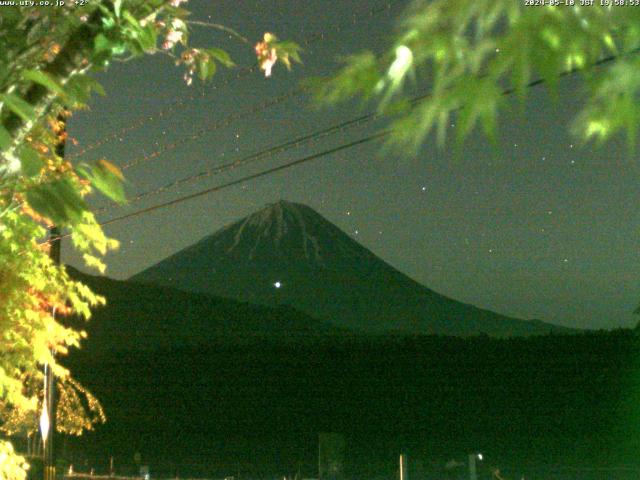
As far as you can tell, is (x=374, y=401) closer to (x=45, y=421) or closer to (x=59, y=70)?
(x=45, y=421)

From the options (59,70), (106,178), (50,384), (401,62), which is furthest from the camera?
(50,384)

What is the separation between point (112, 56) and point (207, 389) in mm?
29092

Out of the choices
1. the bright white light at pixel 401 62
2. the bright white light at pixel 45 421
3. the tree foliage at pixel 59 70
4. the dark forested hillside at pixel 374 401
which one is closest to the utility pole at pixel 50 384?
the bright white light at pixel 45 421

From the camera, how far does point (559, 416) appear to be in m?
27.5

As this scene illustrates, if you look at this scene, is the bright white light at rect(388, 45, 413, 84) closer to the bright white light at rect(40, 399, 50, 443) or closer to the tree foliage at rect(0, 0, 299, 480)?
the tree foliage at rect(0, 0, 299, 480)

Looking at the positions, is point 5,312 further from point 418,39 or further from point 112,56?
point 418,39

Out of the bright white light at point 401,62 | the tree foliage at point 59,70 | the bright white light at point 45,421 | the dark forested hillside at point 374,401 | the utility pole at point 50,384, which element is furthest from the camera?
the dark forested hillside at point 374,401

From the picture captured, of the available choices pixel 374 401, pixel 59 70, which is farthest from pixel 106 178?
pixel 374 401

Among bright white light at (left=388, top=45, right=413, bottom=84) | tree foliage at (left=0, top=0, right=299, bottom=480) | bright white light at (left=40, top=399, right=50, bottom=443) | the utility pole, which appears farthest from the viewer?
bright white light at (left=40, top=399, right=50, bottom=443)

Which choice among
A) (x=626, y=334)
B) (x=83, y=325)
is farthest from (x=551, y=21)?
(x=83, y=325)

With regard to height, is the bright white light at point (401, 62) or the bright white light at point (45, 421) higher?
the bright white light at point (401, 62)

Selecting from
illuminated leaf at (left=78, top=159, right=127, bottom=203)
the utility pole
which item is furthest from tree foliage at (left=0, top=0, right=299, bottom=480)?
the utility pole

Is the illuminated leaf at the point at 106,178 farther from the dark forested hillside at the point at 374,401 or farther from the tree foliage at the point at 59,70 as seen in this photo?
the dark forested hillside at the point at 374,401

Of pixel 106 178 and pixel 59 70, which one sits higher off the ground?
pixel 59 70
